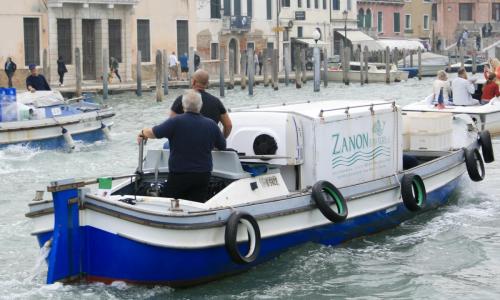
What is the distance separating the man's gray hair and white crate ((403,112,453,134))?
497 cm

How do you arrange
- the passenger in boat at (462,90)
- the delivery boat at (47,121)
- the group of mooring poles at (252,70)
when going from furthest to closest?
the group of mooring poles at (252,70) → the passenger in boat at (462,90) → the delivery boat at (47,121)

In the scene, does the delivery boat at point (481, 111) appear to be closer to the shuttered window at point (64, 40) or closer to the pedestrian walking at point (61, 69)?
the pedestrian walking at point (61, 69)

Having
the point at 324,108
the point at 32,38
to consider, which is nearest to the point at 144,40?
the point at 32,38

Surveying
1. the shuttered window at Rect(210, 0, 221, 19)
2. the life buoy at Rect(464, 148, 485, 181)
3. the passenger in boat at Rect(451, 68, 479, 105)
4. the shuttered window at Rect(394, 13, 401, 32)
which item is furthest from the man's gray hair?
the shuttered window at Rect(394, 13, 401, 32)

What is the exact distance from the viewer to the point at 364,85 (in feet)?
151

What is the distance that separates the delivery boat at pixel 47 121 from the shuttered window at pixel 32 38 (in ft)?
62.4

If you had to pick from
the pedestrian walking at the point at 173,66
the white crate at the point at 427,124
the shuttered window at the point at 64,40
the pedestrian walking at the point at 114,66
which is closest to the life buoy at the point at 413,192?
the white crate at the point at 427,124

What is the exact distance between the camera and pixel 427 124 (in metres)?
14.4

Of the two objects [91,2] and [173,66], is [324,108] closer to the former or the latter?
[91,2]

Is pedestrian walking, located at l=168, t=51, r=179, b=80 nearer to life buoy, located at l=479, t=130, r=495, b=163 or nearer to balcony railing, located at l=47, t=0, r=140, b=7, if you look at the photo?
balcony railing, located at l=47, t=0, r=140, b=7

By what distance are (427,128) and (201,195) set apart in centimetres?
500

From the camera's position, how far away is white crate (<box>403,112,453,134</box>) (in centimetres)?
1438

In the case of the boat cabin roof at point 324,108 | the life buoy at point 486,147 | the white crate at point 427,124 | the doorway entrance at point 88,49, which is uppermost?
the doorway entrance at point 88,49

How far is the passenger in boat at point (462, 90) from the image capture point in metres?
21.2
